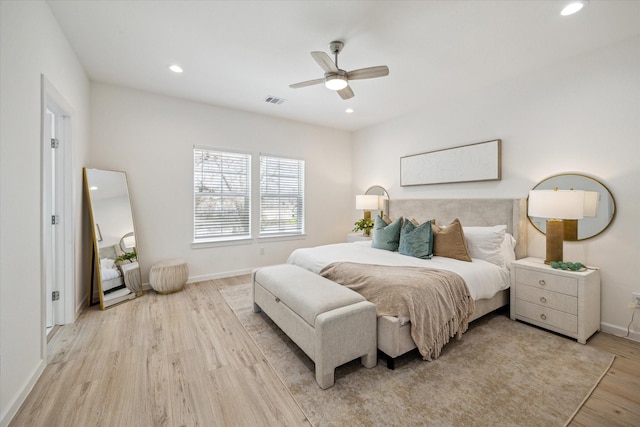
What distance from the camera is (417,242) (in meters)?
3.11

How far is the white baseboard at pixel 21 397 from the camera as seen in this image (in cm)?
146

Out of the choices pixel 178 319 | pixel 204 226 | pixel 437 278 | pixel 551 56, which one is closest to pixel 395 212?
pixel 437 278

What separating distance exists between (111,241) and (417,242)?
372 cm

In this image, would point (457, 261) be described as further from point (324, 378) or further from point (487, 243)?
point (324, 378)

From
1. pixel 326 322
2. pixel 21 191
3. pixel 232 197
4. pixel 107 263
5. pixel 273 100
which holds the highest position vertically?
pixel 273 100

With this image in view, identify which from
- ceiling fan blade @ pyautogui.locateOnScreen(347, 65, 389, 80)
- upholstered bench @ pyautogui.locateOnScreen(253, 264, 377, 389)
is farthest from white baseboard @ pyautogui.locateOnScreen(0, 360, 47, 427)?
ceiling fan blade @ pyautogui.locateOnScreen(347, 65, 389, 80)

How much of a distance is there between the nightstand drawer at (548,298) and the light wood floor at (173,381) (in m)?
0.38

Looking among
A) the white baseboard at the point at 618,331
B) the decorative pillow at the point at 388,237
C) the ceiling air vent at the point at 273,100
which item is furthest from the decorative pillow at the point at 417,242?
the ceiling air vent at the point at 273,100

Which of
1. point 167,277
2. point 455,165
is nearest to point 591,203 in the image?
point 455,165

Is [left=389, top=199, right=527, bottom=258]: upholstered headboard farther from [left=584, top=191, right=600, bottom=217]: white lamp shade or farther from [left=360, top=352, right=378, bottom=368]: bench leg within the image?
[left=360, top=352, right=378, bottom=368]: bench leg

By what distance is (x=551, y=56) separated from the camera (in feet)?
8.96

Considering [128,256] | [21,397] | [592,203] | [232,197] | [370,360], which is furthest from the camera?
[232,197]

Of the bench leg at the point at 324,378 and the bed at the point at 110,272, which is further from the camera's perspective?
the bed at the point at 110,272

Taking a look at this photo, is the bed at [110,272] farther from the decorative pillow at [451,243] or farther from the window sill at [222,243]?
the decorative pillow at [451,243]
